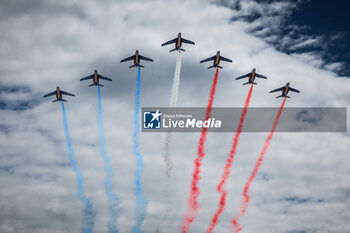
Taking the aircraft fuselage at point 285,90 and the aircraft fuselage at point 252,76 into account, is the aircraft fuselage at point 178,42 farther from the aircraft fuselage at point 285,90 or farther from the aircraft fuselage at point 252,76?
the aircraft fuselage at point 285,90

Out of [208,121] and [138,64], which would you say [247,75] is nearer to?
[208,121]

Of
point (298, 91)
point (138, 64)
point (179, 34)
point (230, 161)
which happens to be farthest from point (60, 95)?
point (298, 91)

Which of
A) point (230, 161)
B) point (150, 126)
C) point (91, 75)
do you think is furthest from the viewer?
point (91, 75)

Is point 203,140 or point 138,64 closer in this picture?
point 203,140

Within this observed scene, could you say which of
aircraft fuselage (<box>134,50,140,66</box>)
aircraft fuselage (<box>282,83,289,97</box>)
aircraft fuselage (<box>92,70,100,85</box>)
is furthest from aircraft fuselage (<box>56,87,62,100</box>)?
aircraft fuselage (<box>282,83,289,97</box>)

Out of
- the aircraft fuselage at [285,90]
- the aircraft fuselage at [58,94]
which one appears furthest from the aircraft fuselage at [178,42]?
the aircraft fuselage at [58,94]

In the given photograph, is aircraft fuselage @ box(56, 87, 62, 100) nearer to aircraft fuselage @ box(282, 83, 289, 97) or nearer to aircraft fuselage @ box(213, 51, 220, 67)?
aircraft fuselage @ box(213, 51, 220, 67)

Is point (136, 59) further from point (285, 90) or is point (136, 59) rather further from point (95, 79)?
point (285, 90)

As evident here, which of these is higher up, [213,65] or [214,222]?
[213,65]

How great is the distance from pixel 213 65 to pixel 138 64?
3157 centimetres

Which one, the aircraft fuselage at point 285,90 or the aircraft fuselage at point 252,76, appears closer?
the aircraft fuselage at point 252,76

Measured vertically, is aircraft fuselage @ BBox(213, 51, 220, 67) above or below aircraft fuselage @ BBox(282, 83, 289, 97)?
above

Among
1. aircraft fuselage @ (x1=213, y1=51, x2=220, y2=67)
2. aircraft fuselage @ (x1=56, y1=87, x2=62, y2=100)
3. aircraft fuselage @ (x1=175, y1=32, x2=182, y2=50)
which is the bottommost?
aircraft fuselage @ (x1=56, y1=87, x2=62, y2=100)

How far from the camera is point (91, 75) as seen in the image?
154000mm
